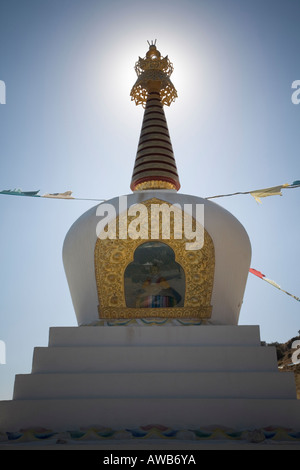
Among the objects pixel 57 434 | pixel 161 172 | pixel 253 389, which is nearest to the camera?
pixel 57 434

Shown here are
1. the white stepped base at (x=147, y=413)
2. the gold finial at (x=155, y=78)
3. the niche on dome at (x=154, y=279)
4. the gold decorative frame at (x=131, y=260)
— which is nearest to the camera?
the white stepped base at (x=147, y=413)

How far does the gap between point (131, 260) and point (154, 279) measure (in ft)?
1.73

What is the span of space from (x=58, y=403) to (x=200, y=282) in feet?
10.0

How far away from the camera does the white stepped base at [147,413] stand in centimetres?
517

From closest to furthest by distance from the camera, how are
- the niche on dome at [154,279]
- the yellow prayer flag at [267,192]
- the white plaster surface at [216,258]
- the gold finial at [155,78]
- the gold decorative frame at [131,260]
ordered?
the gold decorative frame at [131,260] < the niche on dome at [154,279] < the white plaster surface at [216,258] < the yellow prayer flag at [267,192] < the gold finial at [155,78]

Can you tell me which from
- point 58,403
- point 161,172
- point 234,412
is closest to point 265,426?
point 234,412

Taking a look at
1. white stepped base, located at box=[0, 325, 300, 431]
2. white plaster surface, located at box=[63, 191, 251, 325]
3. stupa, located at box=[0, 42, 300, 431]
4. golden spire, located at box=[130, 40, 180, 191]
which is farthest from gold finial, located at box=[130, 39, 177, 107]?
white stepped base, located at box=[0, 325, 300, 431]

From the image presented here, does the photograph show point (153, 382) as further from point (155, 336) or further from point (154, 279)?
point (154, 279)

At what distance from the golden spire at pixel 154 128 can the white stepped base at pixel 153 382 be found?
4.13 metres

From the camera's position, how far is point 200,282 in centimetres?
707

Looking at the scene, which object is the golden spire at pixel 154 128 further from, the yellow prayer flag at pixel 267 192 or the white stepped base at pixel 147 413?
the white stepped base at pixel 147 413

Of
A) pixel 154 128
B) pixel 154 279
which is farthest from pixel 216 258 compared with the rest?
pixel 154 128

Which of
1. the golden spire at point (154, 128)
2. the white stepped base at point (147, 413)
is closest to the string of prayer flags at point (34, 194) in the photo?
the golden spire at point (154, 128)

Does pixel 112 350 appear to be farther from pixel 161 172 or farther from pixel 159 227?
pixel 161 172
